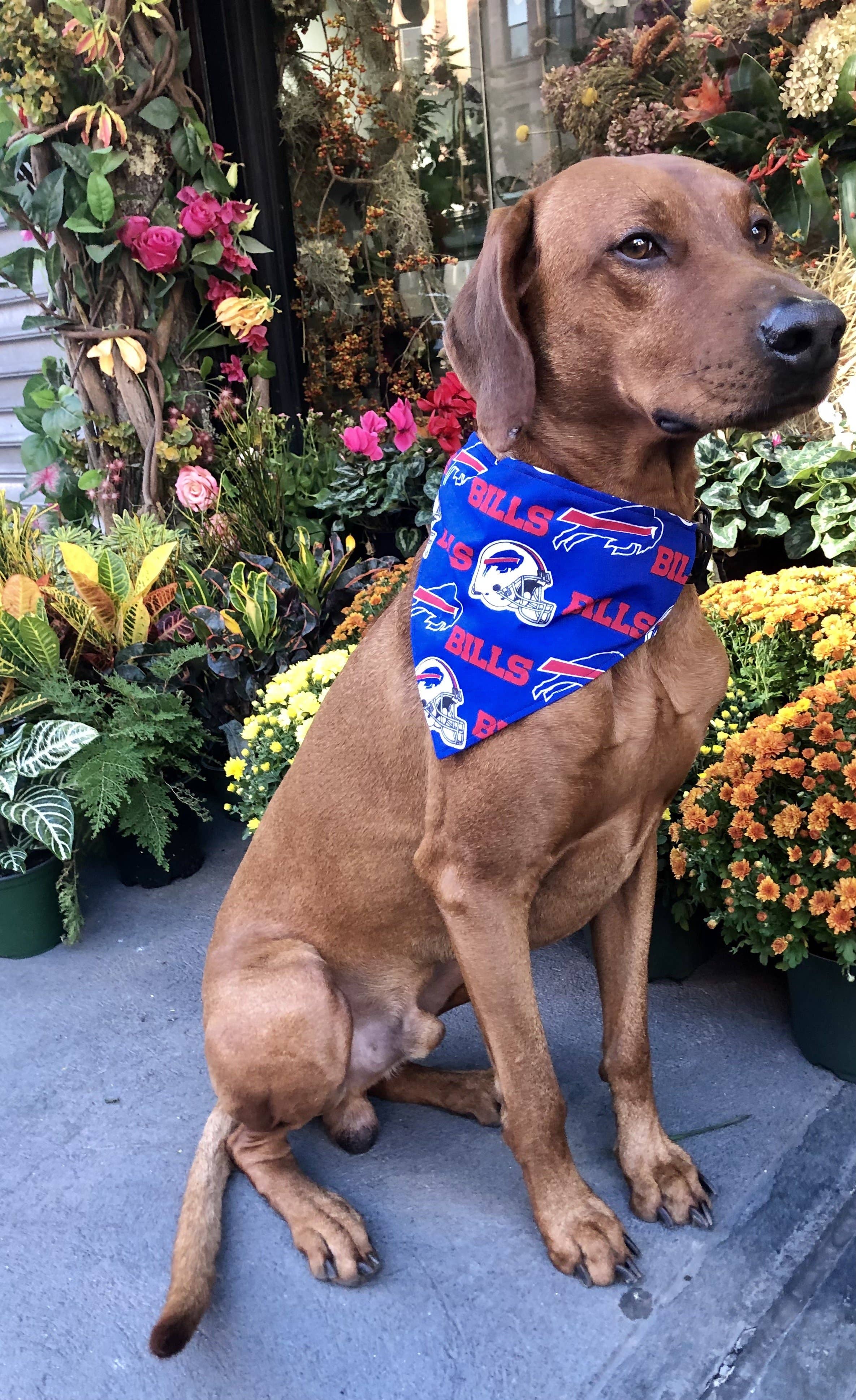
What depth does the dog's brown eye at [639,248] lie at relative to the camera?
1.57 metres

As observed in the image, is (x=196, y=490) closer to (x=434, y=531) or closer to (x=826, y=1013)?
(x=434, y=531)

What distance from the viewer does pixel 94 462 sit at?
15.3ft

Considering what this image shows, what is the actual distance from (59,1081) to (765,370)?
8.43 feet

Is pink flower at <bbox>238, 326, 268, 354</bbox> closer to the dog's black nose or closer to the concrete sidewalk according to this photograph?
the concrete sidewalk

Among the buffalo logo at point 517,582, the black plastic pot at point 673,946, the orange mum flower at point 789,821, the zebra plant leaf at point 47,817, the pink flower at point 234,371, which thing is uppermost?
the buffalo logo at point 517,582

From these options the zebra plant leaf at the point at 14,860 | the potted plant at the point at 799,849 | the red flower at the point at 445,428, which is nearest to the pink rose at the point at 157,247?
the red flower at the point at 445,428

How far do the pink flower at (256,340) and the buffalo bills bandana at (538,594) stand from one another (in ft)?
10.6

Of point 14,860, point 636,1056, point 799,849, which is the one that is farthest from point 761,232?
point 14,860

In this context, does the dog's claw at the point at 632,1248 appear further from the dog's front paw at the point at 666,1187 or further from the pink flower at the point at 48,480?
the pink flower at the point at 48,480

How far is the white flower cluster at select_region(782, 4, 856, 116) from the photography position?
3666mm

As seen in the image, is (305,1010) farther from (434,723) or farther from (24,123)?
(24,123)

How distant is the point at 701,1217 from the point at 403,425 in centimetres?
334

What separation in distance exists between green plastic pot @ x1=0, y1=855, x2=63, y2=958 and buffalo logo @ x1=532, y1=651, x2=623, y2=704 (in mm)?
2267

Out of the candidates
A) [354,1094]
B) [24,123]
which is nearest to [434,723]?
[354,1094]
